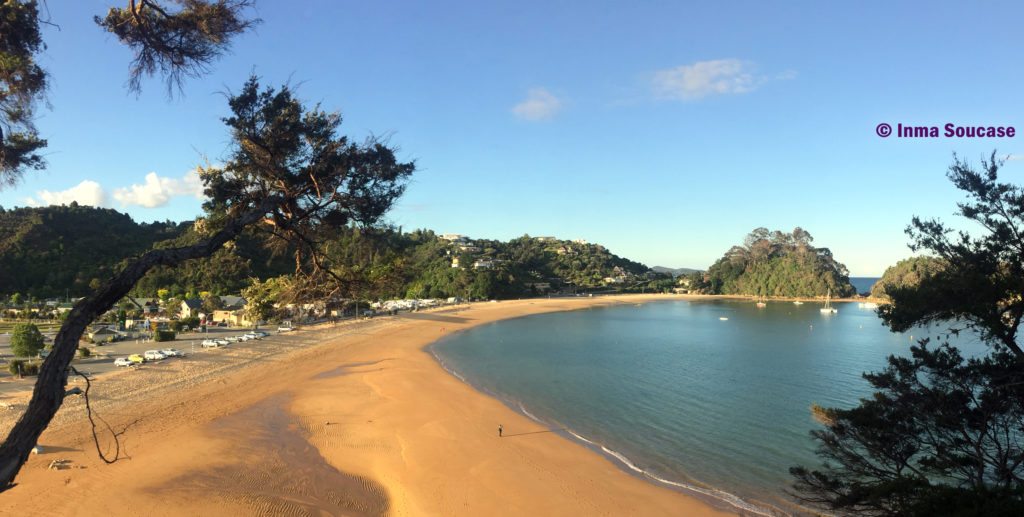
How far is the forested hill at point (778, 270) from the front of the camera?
94.2 m

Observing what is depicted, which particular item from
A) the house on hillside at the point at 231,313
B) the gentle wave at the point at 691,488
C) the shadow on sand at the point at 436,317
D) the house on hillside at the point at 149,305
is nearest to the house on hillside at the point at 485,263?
the shadow on sand at the point at 436,317

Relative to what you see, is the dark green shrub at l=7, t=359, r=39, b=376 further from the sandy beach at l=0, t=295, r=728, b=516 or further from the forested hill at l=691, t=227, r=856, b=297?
the forested hill at l=691, t=227, r=856, b=297

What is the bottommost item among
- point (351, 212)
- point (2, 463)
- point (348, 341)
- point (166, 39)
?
point (348, 341)

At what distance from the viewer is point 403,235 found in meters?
5.90

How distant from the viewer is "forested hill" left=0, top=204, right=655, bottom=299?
17.8ft

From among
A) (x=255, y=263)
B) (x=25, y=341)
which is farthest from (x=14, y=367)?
(x=255, y=263)

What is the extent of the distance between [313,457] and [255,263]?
36.7m

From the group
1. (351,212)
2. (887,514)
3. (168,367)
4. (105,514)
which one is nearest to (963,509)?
(887,514)

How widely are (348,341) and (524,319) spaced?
25.6m

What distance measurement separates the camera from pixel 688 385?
2361 cm

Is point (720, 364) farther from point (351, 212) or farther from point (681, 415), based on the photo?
point (351, 212)

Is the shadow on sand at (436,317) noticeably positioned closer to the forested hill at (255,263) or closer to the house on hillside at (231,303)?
the forested hill at (255,263)

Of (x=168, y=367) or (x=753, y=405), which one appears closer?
(x=753, y=405)

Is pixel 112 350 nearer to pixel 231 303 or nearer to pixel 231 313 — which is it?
pixel 231 313
